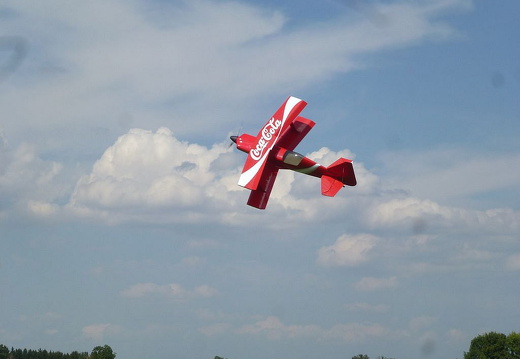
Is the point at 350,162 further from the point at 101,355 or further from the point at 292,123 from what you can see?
the point at 101,355

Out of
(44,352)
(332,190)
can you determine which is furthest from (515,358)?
(44,352)

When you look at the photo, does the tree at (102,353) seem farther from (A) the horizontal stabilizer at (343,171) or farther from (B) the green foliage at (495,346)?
(A) the horizontal stabilizer at (343,171)

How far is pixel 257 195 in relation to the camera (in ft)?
211

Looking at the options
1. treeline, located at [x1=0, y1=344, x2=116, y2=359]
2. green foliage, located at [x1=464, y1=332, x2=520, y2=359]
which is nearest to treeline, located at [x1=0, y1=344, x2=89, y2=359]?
treeline, located at [x1=0, y1=344, x2=116, y2=359]

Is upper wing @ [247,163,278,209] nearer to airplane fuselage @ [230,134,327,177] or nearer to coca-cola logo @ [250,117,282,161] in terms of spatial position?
airplane fuselage @ [230,134,327,177]

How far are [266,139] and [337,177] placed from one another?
6.32 meters

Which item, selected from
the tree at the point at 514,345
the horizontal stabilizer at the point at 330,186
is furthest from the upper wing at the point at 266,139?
Answer: the tree at the point at 514,345

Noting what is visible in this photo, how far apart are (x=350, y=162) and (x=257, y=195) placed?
780 cm

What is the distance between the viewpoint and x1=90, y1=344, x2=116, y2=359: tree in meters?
182

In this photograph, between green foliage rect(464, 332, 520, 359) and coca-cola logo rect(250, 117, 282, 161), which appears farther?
green foliage rect(464, 332, 520, 359)

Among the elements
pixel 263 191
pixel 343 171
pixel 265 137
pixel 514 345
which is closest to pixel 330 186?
pixel 343 171

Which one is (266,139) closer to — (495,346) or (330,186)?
(330,186)

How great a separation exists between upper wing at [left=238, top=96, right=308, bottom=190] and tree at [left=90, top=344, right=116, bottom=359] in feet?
426

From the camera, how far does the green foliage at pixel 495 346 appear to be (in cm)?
13612
